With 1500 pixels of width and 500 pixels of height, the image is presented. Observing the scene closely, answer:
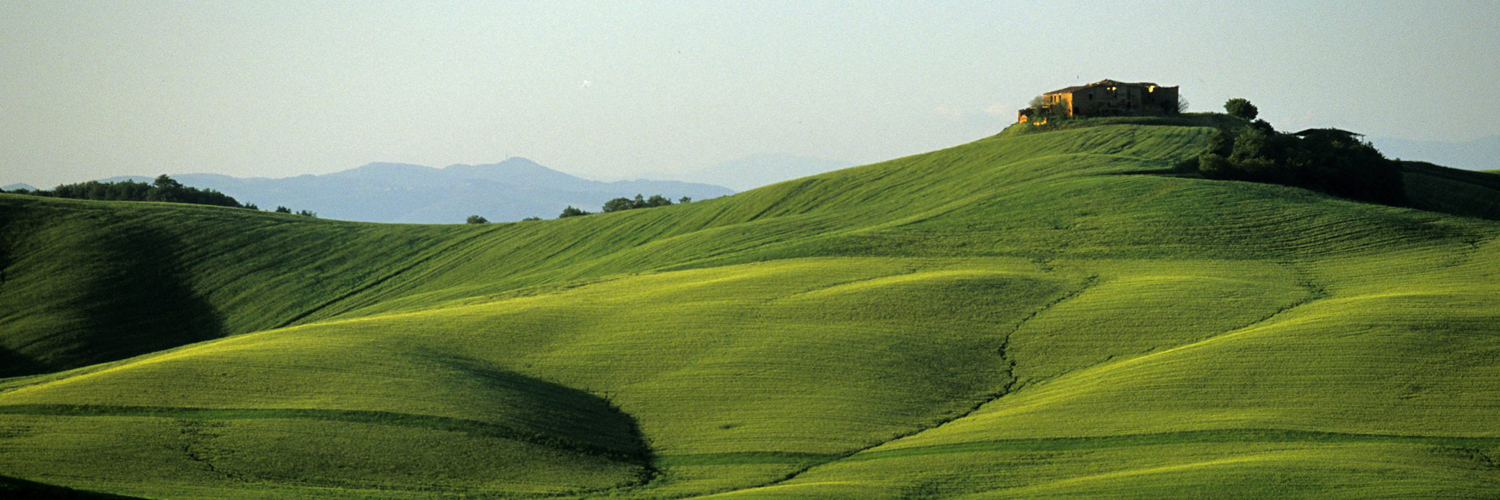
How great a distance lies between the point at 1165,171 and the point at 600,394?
150 ft

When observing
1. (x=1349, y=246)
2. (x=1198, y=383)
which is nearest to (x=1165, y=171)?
(x=1349, y=246)

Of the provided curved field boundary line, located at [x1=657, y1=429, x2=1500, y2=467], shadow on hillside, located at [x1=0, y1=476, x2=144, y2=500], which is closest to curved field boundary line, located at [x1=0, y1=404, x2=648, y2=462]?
curved field boundary line, located at [x1=657, y1=429, x2=1500, y2=467]

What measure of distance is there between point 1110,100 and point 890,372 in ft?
223

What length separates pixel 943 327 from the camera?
1628 inches

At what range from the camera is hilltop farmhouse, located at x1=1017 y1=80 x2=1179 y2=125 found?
9600 cm

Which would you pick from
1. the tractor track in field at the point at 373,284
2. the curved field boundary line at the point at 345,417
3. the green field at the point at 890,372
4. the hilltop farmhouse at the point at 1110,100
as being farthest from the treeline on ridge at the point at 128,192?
the curved field boundary line at the point at 345,417

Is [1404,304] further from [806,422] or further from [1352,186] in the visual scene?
[1352,186]

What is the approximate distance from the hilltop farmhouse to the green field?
29.1 metres

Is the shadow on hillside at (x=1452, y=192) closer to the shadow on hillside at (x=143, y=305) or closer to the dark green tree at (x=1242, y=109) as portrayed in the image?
the dark green tree at (x=1242, y=109)

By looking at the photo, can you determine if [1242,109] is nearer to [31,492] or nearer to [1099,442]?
[1099,442]

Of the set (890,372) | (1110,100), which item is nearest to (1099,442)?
(890,372)

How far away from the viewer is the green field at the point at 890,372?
28.3 metres

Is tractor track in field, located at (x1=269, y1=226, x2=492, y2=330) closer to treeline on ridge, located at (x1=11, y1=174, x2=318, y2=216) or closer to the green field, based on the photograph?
the green field

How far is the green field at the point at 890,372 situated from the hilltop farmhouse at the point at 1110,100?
29120 millimetres
